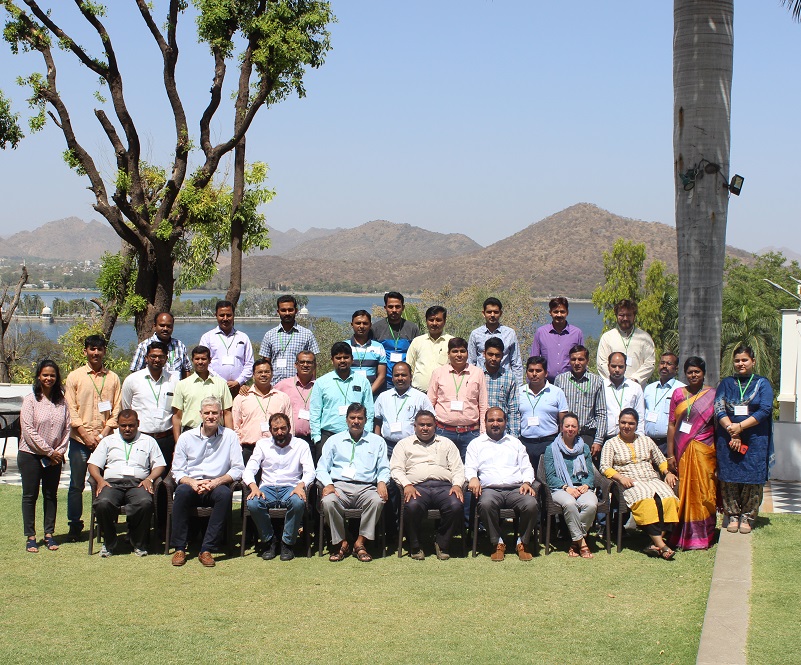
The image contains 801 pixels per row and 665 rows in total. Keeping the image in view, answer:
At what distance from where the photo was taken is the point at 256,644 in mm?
5184

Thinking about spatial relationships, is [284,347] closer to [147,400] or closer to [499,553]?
[147,400]

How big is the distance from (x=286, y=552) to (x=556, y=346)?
3.12 meters

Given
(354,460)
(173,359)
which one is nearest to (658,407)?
(354,460)

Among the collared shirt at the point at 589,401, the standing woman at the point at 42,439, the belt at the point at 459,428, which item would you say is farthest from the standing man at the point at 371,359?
the standing woman at the point at 42,439

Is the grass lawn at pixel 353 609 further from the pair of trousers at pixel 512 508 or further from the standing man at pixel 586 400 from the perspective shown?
the standing man at pixel 586 400

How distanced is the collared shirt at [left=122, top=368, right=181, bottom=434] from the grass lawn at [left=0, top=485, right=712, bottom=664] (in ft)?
3.63

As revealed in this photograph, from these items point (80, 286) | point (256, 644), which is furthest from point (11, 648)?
point (80, 286)

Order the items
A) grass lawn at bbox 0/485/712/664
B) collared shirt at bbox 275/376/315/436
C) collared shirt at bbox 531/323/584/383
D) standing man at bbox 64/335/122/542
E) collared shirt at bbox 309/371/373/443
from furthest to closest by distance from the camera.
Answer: collared shirt at bbox 531/323/584/383 < collared shirt at bbox 275/376/315/436 < collared shirt at bbox 309/371/373/443 < standing man at bbox 64/335/122/542 < grass lawn at bbox 0/485/712/664

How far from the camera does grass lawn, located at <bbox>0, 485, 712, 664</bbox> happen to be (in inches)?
200

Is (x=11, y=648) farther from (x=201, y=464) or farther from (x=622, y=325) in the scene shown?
(x=622, y=325)

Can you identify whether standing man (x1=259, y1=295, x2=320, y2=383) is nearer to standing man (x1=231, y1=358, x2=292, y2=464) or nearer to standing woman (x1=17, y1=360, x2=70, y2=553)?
standing man (x1=231, y1=358, x2=292, y2=464)

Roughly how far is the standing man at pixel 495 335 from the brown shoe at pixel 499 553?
152 centimetres

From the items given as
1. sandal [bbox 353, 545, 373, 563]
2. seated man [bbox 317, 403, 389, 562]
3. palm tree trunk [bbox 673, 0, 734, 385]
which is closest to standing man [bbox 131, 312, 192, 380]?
seated man [bbox 317, 403, 389, 562]

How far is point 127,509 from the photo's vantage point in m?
7.04
